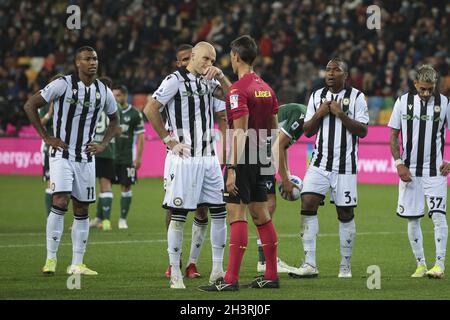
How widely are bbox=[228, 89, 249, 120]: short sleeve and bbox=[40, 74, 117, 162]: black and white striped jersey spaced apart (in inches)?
86.3

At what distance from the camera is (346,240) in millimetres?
9953

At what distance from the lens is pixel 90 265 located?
10.8 meters

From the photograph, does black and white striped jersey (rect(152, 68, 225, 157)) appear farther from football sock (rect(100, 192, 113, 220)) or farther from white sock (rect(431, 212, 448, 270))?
football sock (rect(100, 192, 113, 220))

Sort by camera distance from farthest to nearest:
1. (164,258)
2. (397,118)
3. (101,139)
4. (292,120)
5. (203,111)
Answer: (101,139), (164,258), (292,120), (397,118), (203,111)

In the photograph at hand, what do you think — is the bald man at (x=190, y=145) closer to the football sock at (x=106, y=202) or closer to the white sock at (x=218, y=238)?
the white sock at (x=218, y=238)

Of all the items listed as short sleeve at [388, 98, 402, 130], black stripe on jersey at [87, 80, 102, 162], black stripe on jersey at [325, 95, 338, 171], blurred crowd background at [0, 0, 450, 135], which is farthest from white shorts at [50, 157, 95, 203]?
blurred crowd background at [0, 0, 450, 135]

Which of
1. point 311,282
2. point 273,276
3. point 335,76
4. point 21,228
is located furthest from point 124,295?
point 21,228

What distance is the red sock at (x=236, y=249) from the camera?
28.3 feet

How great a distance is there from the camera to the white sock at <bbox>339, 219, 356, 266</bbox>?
32.4ft

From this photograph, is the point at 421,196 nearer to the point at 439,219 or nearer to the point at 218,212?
the point at 439,219

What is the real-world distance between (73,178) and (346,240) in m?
2.93

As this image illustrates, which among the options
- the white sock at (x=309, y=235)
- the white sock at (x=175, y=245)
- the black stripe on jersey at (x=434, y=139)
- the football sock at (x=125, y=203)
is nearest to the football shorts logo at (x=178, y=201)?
the white sock at (x=175, y=245)

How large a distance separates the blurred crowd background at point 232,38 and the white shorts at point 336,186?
1449 cm

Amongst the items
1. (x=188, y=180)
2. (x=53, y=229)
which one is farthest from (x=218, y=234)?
(x=53, y=229)
